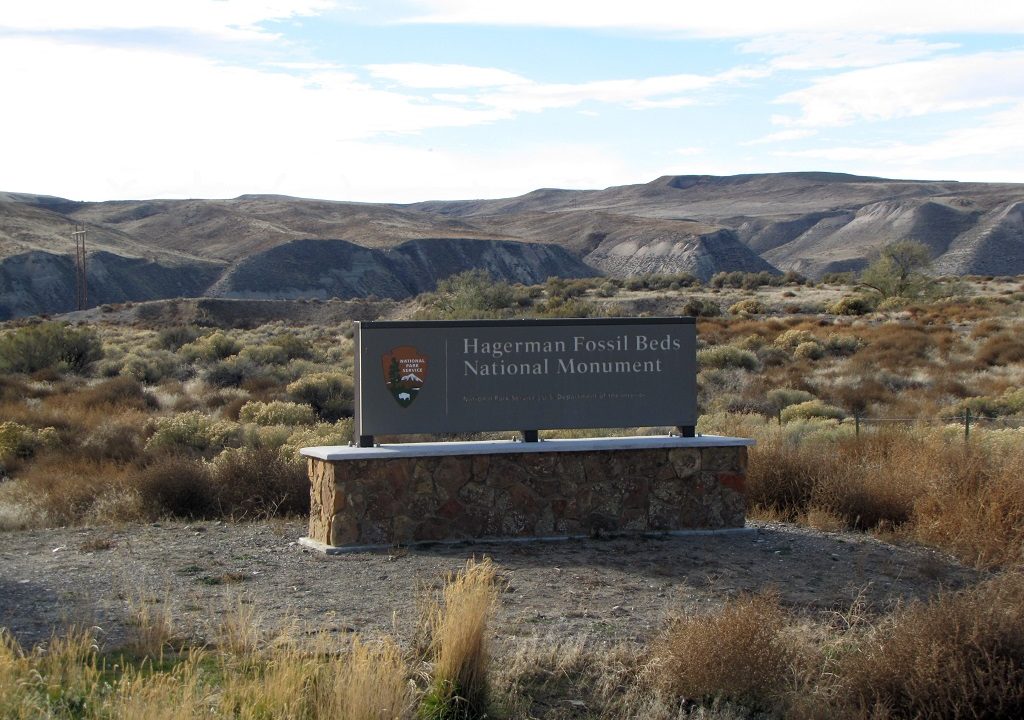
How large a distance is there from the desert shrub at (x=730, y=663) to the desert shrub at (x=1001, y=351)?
89.9ft

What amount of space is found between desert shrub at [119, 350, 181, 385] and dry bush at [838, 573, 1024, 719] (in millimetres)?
25783

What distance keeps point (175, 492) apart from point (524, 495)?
4390 millimetres

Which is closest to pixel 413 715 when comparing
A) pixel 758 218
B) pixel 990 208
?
pixel 990 208

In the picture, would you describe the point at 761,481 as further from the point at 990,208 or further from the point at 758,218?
the point at 758,218

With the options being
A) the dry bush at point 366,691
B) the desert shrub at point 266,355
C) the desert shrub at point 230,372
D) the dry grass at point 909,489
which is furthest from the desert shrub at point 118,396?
the dry bush at point 366,691

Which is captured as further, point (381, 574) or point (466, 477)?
point (466, 477)

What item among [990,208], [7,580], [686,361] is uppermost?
[990,208]

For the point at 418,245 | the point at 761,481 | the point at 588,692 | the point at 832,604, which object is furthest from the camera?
the point at 418,245

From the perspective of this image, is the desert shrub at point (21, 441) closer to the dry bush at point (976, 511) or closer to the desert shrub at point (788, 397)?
the dry bush at point (976, 511)

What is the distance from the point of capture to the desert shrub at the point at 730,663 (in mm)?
6562

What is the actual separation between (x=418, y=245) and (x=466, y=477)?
10603 centimetres

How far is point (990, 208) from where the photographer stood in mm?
144875

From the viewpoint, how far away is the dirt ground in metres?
7.98

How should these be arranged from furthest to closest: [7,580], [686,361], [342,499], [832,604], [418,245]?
[418,245], [686,361], [342,499], [7,580], [832,604]
